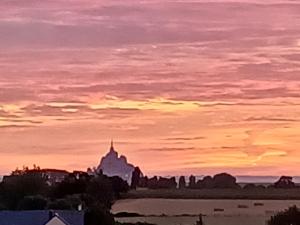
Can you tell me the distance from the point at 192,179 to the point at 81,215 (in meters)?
88.9

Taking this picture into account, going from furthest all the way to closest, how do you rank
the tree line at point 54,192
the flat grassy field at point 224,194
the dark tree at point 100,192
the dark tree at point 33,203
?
1. the flat grassy field at point 224,194
2. the dark tree at point 100,192
3. the tree line at point 54,192
4. the dark tree at point 33,203

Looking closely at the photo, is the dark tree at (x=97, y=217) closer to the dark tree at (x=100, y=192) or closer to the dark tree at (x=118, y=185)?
the dark tree at (x=100, y=192)

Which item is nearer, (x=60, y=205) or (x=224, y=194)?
(x=60, y=205)

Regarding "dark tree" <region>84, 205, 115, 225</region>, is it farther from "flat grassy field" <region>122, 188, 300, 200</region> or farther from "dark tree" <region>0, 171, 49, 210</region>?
"flat grassy field" <region>122, 188, 300, 200</region>

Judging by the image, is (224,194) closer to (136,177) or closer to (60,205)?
(136,177)

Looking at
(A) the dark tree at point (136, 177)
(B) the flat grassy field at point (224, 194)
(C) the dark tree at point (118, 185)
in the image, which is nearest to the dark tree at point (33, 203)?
(C) the dark tree at point (118, 185)

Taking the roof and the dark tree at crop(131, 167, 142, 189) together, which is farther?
the dark tree at crop(131, 167, 142, 189)

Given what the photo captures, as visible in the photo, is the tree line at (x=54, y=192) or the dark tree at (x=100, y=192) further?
the dark tree at (x=100, y=192)

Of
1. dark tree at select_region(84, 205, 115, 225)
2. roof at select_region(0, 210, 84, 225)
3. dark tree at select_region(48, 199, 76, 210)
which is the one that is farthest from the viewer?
dark tree at select_region(48, 199, 76, 210)

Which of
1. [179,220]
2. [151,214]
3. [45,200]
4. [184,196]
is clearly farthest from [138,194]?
[45,200]

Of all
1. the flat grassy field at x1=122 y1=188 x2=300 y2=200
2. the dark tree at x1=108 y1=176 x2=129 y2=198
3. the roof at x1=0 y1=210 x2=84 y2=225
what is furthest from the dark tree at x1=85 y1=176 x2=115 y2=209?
the roof at x1=0 y1=210 x2=84 y2=225

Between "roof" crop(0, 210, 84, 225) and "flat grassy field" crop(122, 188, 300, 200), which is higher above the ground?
"flat grassy field" crop(122, 188, 300, 200)

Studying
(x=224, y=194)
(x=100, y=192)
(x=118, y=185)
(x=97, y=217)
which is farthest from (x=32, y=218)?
(x=224, y=194)

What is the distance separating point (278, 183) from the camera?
A: 153 m
